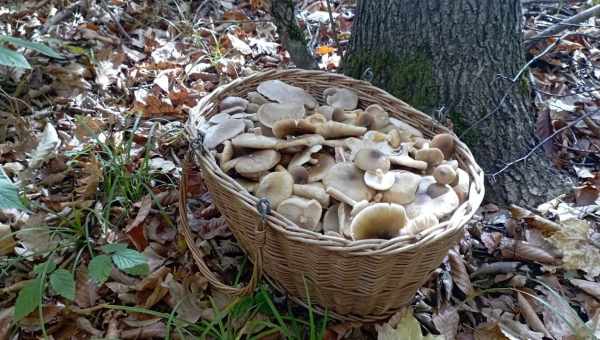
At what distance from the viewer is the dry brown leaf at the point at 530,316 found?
164cm

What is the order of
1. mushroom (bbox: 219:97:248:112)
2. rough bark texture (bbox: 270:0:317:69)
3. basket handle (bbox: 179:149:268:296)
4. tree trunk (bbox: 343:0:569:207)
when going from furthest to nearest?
rough bark texture (bbox: 270:0:317:69), tree trunk (bbox: 343:0:569:207), mushroom (bbox: 219:97:248:112), basket handle (bbox: 179:149:268:296)

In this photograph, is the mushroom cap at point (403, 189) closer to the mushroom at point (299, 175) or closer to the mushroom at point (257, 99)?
the mushroom at point (299, 175)

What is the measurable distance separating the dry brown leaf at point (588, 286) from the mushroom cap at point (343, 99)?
1035 mm

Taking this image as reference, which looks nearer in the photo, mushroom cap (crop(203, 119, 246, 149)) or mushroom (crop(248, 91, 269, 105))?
mushroom cap (crop(203, 119, 246, 149))

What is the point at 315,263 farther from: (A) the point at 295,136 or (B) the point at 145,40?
(B) the point at 145,40

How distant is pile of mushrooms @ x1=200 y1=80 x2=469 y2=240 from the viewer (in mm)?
1395

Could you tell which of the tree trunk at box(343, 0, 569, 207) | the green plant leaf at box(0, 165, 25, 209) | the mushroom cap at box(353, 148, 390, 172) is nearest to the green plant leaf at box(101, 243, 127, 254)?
the green plant leaf at box(0, 165, 25, 209)

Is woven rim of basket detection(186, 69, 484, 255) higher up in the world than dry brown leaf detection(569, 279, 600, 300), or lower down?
higher up

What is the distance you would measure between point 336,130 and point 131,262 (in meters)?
0.78

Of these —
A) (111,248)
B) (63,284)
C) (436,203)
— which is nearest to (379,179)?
(436,203)

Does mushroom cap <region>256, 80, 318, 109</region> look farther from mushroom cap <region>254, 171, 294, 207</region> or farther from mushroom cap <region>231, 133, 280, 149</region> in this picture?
mushroom cap <region>254, 171, 294, 207</region>

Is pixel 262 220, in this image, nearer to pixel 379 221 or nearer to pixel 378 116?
pixel 379 221

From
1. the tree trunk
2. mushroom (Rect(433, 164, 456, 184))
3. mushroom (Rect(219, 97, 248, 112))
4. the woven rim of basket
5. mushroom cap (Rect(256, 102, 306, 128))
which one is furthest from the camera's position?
the tree trunk

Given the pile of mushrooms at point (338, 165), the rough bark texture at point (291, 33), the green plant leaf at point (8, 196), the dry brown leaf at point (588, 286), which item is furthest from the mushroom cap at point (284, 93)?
the dry brown leaf at point (588, 286)
